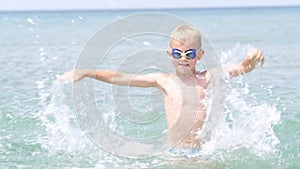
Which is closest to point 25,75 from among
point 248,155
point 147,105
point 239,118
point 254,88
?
point 147,105

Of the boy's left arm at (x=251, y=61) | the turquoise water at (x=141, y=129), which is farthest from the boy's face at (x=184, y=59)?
the turquoise water at (x=141, y=129)

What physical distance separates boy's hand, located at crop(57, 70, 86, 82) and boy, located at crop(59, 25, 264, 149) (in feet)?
0.74

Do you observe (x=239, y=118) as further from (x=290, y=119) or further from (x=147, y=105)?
(x=147, y=105)

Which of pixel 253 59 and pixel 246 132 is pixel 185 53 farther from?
pixel 246 132

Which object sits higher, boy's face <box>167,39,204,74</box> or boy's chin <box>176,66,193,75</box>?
boy's face <box>167,39,204,74</box>

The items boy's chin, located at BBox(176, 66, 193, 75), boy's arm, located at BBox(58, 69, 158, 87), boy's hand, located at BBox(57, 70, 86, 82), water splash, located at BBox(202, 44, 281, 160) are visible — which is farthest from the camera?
water splash, located at BBox(202, 44, 281, 160)

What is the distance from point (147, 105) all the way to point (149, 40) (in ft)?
45.4

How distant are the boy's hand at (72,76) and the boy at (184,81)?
0.23 meters

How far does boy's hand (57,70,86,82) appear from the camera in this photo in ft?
14.8

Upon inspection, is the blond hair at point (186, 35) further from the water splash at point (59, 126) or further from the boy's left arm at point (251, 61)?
the water splash at point (59, 126)

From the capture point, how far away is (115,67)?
1276 centimetres

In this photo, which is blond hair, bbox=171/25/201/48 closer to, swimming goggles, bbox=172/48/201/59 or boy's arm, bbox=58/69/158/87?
swimming goggles, bbox=172/48/201/59

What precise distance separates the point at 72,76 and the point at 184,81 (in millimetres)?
1130

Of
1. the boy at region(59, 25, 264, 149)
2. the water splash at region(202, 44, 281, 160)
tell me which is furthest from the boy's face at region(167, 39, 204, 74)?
the water splash at region(202, 44, 281, 160)
